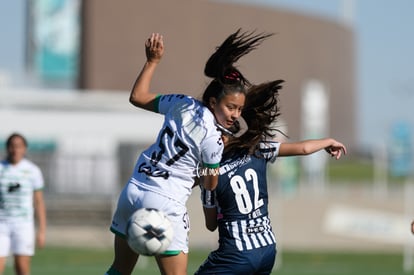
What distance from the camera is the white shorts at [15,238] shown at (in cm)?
1303

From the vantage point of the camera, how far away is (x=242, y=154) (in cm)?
779

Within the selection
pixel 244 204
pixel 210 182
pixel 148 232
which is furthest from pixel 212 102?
pixel 148 232

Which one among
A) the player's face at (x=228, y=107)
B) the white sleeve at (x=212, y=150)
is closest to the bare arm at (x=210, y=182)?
the white sleeve at (x=212, y=150)

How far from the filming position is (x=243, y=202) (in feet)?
25.3

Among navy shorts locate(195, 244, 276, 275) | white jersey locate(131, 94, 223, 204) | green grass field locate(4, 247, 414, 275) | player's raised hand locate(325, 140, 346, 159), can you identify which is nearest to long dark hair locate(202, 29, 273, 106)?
white jersey locate(131, 94, 223, 204)

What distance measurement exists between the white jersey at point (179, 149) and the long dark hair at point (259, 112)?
1.52 feet

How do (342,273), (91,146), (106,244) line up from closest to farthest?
(342,273)
(106,244)
(91,146)

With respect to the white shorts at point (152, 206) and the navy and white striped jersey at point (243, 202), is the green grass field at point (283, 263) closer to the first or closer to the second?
the navy and white striped jersey at point (243, 202)

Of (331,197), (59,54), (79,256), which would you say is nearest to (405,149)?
(331,197)

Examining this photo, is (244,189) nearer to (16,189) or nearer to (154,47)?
(154,47)

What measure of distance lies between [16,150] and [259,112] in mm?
5476

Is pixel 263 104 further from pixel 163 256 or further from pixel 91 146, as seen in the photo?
pixel 91 146

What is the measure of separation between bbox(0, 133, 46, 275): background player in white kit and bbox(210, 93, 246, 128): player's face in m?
5.67

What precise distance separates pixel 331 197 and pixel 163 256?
916 inches
